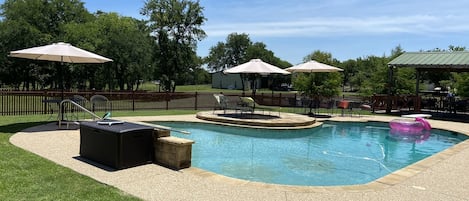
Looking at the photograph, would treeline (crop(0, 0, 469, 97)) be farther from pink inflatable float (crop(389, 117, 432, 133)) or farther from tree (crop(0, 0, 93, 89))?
pink inflatable float (crop(389, 117, 432, 133))

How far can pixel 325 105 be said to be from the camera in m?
19.3

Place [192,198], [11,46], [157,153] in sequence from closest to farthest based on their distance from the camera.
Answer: [192,198], [157,153], [11,46]

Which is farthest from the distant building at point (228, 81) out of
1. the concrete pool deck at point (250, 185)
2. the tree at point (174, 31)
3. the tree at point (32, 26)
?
the concrete pool deck at point (250, 185)

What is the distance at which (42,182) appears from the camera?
4.54 meters

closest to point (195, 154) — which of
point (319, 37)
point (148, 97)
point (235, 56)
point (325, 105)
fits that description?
point (148, 97)

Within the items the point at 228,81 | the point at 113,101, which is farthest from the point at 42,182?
the point at 228,81

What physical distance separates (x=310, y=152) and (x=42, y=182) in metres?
5.96

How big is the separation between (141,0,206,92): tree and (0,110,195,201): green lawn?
87.3ft

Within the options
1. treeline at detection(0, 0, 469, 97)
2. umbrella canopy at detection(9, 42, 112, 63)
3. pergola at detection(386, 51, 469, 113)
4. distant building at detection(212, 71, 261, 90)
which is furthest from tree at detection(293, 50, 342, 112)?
distant building at detection(212, 71, 261, 90)

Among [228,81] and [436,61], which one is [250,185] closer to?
[436,61]

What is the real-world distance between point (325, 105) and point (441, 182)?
14082 millimetres

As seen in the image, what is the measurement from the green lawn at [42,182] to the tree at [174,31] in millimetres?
26621

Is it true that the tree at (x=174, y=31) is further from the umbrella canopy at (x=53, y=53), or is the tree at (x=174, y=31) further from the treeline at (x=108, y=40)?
the umbrella canopy at (x=53, y=53)

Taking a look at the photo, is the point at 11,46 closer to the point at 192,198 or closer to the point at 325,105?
the point at 325,105
